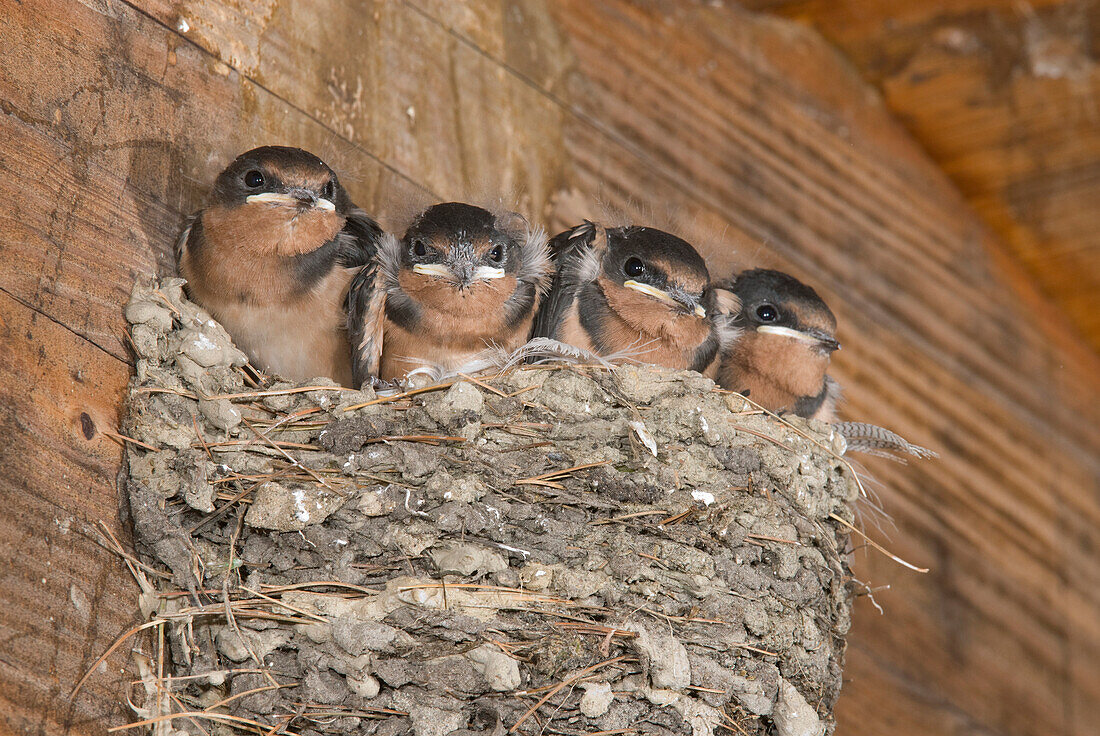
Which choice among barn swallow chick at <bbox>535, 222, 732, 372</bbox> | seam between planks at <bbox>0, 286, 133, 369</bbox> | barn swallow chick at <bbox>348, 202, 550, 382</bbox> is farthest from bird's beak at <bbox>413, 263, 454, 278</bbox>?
seam between planks at <bbox>0, 286, 133, 369</bbox>

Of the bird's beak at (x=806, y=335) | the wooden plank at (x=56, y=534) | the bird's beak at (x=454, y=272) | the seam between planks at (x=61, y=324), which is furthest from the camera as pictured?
the bird's beak at (x=806, y=335)

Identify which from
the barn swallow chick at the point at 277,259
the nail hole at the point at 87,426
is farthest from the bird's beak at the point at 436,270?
the nail hole at the point at 87,426

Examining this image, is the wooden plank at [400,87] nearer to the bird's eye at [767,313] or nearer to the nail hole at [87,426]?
the bird's eye at [767,313]

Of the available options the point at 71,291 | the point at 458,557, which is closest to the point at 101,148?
the point at 71,291

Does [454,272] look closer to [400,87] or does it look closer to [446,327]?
[446,327]

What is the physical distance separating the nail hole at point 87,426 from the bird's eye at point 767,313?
2028 millimetres

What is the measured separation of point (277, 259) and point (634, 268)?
1018 mm

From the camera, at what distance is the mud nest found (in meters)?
2.50

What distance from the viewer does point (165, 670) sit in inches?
100

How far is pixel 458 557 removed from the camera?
2547mm

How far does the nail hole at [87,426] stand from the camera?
2529 mm

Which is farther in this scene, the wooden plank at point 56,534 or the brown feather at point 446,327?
the brown feather at point 446,327

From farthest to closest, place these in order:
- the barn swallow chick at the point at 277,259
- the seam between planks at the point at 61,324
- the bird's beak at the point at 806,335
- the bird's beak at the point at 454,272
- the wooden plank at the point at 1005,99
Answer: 1. the wooden plank at the point at 1005,99
2. the bird's beak at the point at 806,335
3. the bird's beak at the point at 454,272
4. the barn swallow chick at the point at 277,259
5. the seam between planks at the point at 61,324

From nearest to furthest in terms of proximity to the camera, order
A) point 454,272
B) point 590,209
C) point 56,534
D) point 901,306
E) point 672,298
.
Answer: point 56,534
point 454,272
point 672,298
point 590,209
point 901,306
